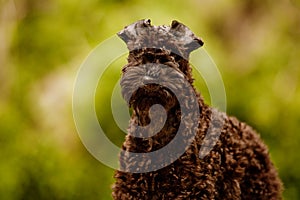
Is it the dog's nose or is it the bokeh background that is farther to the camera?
the bokeh background

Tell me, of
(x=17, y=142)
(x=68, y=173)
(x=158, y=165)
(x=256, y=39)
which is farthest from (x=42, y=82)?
(x=158, y=165)

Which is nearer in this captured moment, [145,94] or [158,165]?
[145,94]

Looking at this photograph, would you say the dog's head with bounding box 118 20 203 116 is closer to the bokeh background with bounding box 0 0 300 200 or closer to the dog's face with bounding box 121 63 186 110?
the dog's face with bounding box 121 63 186 110

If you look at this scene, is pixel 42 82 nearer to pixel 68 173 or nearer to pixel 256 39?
pixel 68 173

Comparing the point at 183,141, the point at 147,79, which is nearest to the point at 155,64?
the point at 147,79

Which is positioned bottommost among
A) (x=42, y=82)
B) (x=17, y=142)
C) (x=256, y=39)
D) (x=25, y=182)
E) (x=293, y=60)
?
(x=25, y=182)

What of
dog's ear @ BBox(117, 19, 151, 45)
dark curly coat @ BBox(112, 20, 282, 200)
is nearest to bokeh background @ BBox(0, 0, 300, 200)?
dark curly coat @ BBox(112, 20, 282, 200)

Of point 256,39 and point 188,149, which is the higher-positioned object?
point 256,39
